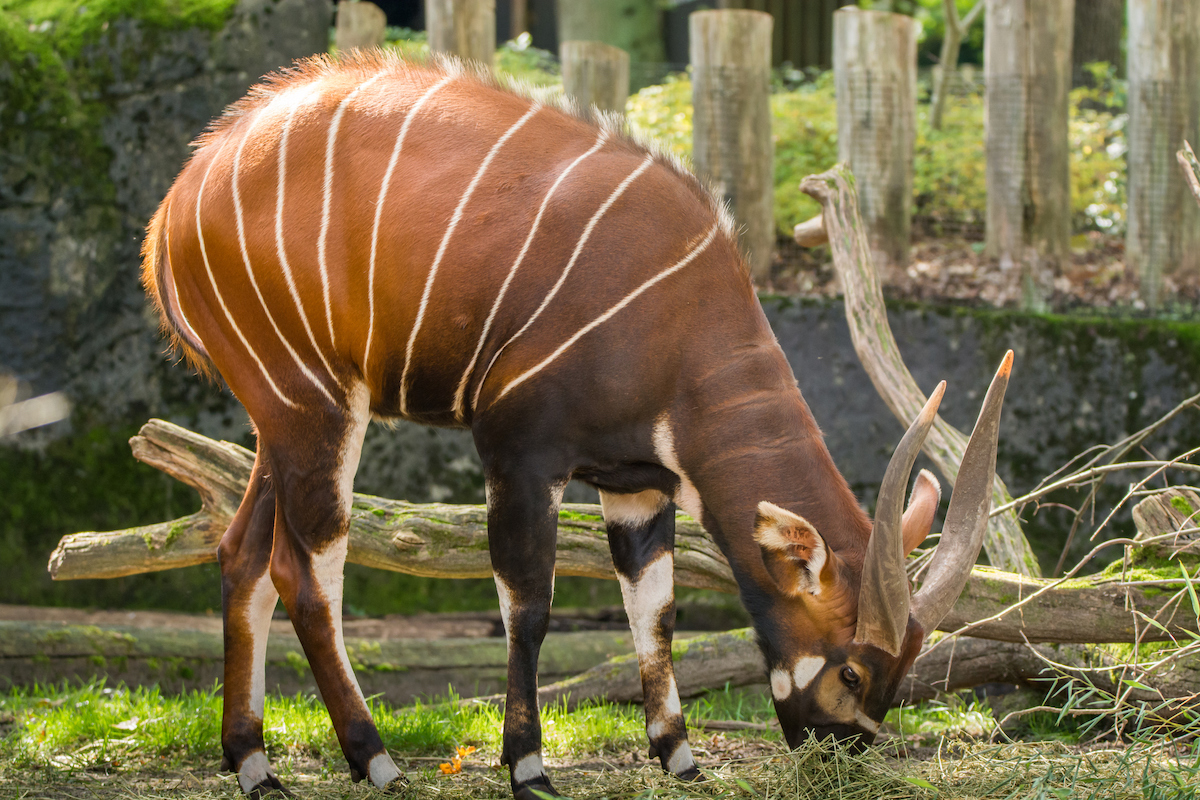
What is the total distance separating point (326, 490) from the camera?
3.59m

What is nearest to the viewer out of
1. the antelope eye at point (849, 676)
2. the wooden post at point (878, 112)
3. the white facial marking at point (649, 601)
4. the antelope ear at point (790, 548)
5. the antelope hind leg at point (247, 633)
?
the antelope ear at point (790, 548)

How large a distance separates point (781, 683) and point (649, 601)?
620mm

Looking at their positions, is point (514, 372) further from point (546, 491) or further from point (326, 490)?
point (326, 490)

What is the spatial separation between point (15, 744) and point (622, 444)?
255 cm

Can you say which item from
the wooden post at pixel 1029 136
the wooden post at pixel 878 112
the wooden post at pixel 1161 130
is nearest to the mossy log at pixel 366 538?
the wooden post at pixel 878 112

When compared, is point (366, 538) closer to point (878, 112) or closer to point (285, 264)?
point (285, 264)

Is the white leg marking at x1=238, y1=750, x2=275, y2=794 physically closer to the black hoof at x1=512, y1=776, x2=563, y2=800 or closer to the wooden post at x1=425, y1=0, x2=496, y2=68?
the black hoof at x1=512, y1=776, x2=563, y2=800

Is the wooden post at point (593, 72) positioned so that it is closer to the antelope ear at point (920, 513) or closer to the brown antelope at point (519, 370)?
the brown antelope at point (519, 370)

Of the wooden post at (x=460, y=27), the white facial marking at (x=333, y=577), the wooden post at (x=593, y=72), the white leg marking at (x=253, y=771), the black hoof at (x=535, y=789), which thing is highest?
the wooden post at (x=460, y=27)

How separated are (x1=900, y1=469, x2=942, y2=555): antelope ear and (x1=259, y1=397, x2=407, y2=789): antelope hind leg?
170cm

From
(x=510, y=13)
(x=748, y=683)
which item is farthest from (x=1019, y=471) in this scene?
(x=510, y=13)

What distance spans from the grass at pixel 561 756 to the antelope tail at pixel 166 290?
1.43m

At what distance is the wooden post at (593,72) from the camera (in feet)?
21.8

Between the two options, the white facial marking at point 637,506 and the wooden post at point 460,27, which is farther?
the wooden post at point 460,27
